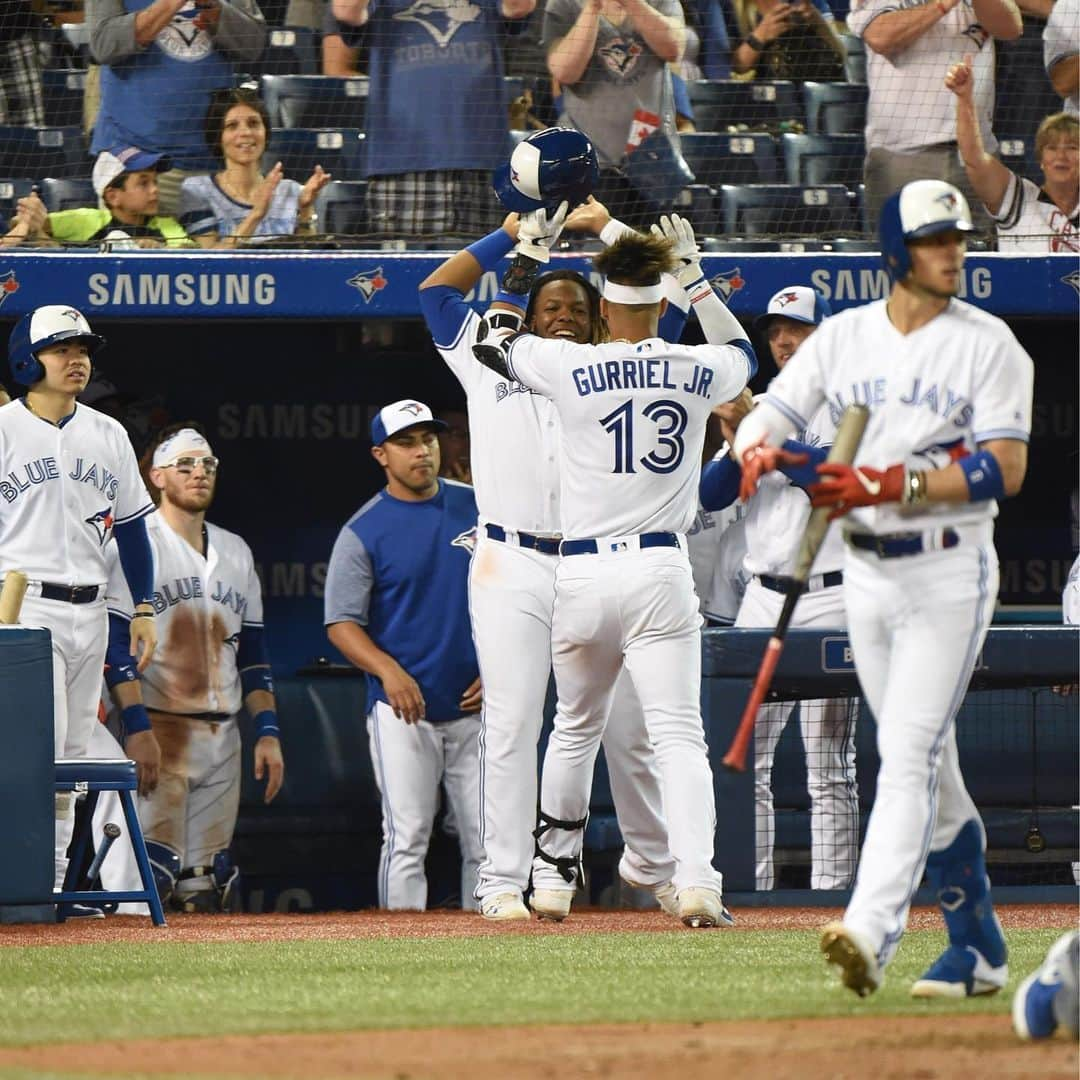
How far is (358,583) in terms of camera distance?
283 inches

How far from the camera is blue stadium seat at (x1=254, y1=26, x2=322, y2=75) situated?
9.13 metres

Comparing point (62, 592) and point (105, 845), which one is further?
point (62, 592)

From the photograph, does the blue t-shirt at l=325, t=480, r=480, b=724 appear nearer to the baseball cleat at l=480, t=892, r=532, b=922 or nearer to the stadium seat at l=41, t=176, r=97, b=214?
the baseball cleat at l=480, t=892, r=532, b=922

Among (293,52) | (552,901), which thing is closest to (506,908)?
(552,901)

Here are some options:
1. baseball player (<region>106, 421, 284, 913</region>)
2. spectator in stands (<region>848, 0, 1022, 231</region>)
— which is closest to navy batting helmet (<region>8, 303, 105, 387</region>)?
baseball player (<region>106, 421, 284, 913</region>)

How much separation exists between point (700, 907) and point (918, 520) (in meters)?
1.90

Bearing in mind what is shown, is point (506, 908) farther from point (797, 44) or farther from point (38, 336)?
point (797, 44)

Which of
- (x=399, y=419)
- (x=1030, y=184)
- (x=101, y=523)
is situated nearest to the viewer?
(x=101, y=523)

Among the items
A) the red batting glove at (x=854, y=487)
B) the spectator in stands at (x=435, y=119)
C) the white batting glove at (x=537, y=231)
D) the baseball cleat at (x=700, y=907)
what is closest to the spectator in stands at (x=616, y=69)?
the spectator in stands at (x=435, y=119)

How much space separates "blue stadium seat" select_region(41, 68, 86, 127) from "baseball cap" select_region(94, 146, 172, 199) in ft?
3.44

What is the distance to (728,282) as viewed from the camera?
25.2 feet

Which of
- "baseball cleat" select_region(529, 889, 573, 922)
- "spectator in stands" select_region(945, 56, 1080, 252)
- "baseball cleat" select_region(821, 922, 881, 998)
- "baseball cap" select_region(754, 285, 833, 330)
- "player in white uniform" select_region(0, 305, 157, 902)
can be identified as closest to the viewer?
"baseball cleat" select_region(821, 922, 881, 998)

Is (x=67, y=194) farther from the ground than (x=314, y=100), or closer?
closer

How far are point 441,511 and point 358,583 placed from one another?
40cm
